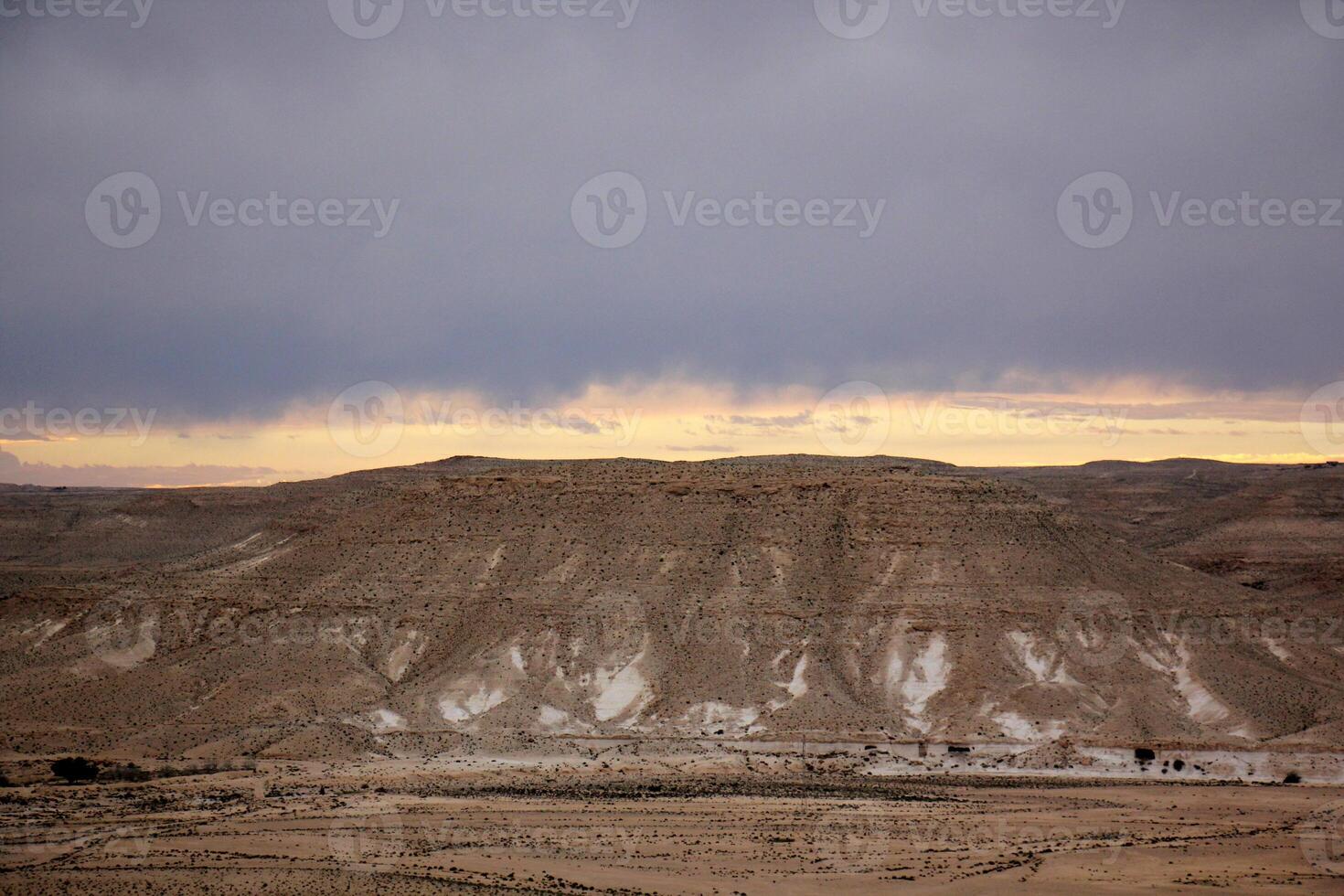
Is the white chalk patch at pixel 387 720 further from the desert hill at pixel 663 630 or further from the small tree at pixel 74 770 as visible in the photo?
the small tree at pixel 74 770

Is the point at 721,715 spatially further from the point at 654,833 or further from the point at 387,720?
the point at 654,833

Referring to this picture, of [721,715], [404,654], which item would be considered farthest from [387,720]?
[721,715]

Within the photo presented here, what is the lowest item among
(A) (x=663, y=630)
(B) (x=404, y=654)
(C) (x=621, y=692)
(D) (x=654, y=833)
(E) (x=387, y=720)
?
(D) (x=654, y=833)

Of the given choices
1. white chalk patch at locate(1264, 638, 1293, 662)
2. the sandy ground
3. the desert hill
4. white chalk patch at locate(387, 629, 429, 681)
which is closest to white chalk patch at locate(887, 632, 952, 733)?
the desert hill

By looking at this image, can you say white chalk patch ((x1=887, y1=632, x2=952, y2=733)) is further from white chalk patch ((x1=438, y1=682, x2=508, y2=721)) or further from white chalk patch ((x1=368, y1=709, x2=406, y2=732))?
white chalk patch ((x1=368, y1=709, x2=406, y2=732))

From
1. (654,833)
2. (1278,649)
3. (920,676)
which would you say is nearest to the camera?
(654,833)

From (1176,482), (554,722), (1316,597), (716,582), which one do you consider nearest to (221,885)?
(554,722)

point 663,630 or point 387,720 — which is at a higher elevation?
point 663,630

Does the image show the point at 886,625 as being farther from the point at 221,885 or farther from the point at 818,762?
the point at 221,885
